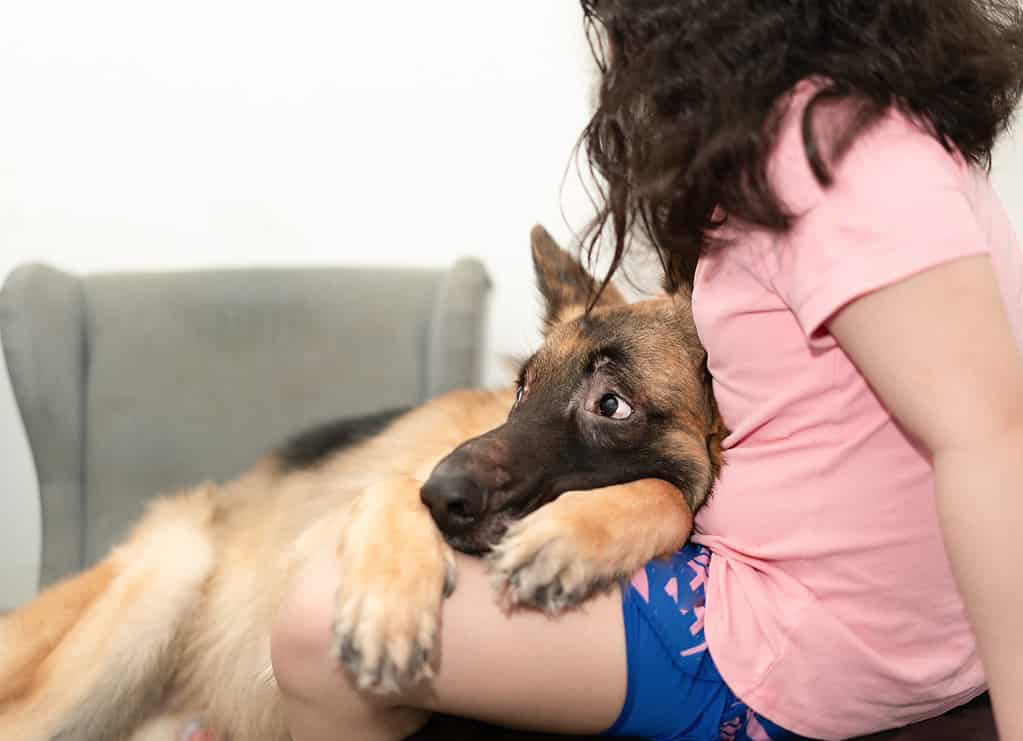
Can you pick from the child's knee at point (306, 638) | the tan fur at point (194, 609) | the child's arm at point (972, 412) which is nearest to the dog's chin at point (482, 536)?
the child's knee at point (306, 638)

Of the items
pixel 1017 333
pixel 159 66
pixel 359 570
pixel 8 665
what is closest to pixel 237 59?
pixel 159 66

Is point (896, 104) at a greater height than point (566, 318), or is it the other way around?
point (896, 104)

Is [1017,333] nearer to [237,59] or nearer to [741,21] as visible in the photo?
[741,21]

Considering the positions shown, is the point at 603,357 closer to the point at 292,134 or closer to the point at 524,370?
the point at 524,370

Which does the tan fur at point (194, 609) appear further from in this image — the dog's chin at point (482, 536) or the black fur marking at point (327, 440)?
the dog's chin at point (482, 536)

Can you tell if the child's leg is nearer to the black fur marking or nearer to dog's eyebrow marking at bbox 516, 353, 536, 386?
dog's eyebrow marking at bbox 516, 353, 536, 386

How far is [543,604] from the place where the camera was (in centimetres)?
119

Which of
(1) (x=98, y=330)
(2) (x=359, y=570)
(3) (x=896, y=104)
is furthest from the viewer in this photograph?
(1) (x=98, y=330)

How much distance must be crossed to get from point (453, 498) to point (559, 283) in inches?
26.4

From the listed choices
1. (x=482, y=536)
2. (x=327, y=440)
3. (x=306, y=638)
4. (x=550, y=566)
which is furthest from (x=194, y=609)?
(x=550, y=566)

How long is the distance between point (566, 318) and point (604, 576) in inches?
A: 25.1

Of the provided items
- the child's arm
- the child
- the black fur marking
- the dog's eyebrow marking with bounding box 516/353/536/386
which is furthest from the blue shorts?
the black fur marking

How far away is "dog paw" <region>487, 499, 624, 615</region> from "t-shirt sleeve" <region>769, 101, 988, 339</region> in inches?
15.9

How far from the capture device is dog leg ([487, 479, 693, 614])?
1.19 meters
